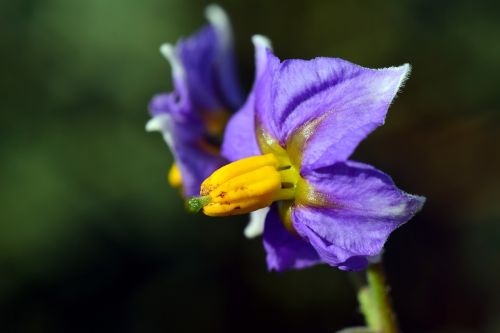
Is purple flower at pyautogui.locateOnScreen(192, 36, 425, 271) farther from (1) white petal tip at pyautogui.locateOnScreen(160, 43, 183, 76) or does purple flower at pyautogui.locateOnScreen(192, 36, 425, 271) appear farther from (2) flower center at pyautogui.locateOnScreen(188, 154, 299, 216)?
(1) white petal tip at pyautogui.locateOnScreen(160, 43, 183, 76)

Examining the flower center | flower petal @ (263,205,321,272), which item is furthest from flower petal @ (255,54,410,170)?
flower petal @ (263,205,321,272)

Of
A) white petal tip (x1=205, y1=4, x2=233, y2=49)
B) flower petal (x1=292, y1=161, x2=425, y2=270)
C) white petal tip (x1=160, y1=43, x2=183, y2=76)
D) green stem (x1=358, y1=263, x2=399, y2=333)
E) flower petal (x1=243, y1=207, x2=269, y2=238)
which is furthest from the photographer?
white petal tip (x1=205, y1=4, x2=233, y2=49)

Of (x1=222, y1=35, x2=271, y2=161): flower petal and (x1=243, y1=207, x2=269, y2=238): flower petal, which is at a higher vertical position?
(x1=222, y1=35, x2=271, y2=161): flower petal

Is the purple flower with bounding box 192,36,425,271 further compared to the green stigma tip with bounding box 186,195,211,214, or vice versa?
the green stigma tip with bounding box 186,195,211,214

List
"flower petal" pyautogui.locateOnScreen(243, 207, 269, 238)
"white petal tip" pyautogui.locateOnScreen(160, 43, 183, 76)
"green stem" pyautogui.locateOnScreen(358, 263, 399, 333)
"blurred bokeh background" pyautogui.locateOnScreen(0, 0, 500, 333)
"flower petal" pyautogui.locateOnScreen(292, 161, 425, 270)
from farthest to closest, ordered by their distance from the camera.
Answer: "blurred bokeh background" pyautogui.locateOnScreen(0, 0, 500, 333) → "white petal tip" pyautogui.locateOnScreen(160, 43, 183, 76) → "flower petal" pyautogui.locateOnScreen(243, 207, 269, 238) → "green stem" pyautogui.locateOnScreen(358, 263, 399, 333) → "flower petal" pyautogui.locateOnScreen(292, 161, 425, 270)

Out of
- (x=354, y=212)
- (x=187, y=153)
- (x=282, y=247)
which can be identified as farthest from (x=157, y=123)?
(x=354, y=212)

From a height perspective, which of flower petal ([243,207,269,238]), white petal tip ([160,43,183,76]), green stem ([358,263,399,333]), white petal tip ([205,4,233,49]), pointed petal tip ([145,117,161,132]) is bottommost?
green stem ([358,263,399,333])

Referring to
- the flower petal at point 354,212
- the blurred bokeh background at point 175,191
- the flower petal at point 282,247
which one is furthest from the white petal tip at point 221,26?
the blurred bokeh background at point 175,191
